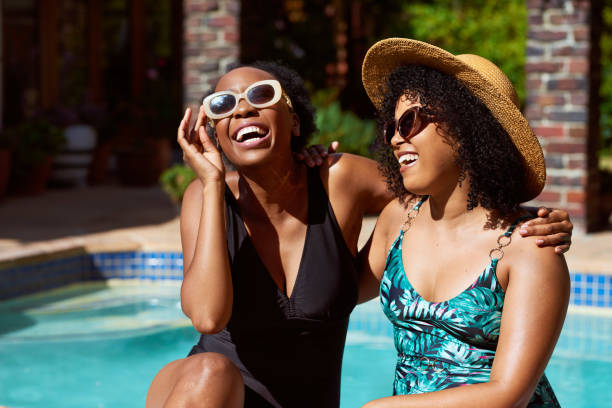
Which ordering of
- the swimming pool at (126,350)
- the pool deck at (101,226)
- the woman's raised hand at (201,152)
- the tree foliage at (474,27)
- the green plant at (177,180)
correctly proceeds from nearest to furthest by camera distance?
the woman's raised hand at (201,152)
the swimming pool at (126,350)
the pool deck at (101,226)
the green plant at (177,180)
the tree foliage at (474,27)

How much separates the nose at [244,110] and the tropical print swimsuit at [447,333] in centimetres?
65

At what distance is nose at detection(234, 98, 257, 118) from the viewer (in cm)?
261

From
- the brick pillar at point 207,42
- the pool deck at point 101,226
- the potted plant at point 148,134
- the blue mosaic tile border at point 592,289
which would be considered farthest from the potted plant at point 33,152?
the blue mosaic tile border at point 592,289

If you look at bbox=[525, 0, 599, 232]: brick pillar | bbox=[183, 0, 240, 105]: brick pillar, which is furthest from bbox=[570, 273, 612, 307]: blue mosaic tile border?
bbox=[183, 0, 240, 105]: brick pillar

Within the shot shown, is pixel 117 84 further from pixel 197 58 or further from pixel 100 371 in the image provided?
pixel 100 371

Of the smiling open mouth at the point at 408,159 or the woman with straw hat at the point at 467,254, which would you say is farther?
the smiling open mouth at the point at 408,159

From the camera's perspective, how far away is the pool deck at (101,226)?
5966mm

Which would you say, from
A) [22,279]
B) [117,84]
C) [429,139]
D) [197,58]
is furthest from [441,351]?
[117,84]

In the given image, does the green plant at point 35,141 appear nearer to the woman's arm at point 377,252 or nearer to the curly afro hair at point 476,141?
the woman's arm at point 377,252

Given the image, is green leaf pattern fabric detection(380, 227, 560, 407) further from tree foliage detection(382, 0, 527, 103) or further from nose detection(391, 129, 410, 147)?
tree foliage detection(382, 0, 527, 103)

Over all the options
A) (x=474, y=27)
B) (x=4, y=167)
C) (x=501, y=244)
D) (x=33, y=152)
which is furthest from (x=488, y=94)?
(x=474, y=27)

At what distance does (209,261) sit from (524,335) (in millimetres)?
924

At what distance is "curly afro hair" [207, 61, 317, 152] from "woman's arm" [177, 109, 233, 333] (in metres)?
0.42

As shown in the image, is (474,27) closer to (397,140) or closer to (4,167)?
(4,167)
